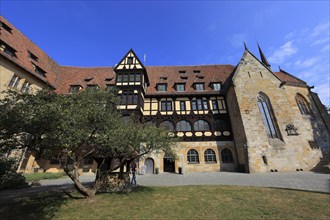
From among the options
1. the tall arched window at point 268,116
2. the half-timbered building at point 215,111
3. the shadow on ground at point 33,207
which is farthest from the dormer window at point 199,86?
the shadow on ground at point 33,207

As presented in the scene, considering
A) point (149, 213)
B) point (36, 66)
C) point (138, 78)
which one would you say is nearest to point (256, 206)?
point (149, 213)

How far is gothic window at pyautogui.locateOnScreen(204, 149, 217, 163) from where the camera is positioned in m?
21.4

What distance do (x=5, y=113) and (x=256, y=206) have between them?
11.7m

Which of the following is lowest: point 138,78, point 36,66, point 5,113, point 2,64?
point 5,113

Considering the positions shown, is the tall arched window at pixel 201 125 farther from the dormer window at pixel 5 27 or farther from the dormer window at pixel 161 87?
the dormer window at pixel 5 27

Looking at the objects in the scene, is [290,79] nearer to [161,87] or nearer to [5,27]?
[161,87]

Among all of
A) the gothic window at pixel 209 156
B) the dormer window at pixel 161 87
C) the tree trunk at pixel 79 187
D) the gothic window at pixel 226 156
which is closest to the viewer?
the tree trunk at pixel 79 187

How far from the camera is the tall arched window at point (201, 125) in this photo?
22453 mm

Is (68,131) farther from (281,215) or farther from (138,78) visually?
(138,78)

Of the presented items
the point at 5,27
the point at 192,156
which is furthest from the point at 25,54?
the point at 192,156

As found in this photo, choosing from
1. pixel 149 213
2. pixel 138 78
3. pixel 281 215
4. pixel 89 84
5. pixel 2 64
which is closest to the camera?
pixel 281 215

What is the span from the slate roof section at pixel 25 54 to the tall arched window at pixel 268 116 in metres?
29.3

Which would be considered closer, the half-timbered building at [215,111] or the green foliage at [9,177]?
the green foliage at [9,177]

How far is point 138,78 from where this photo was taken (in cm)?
2295
